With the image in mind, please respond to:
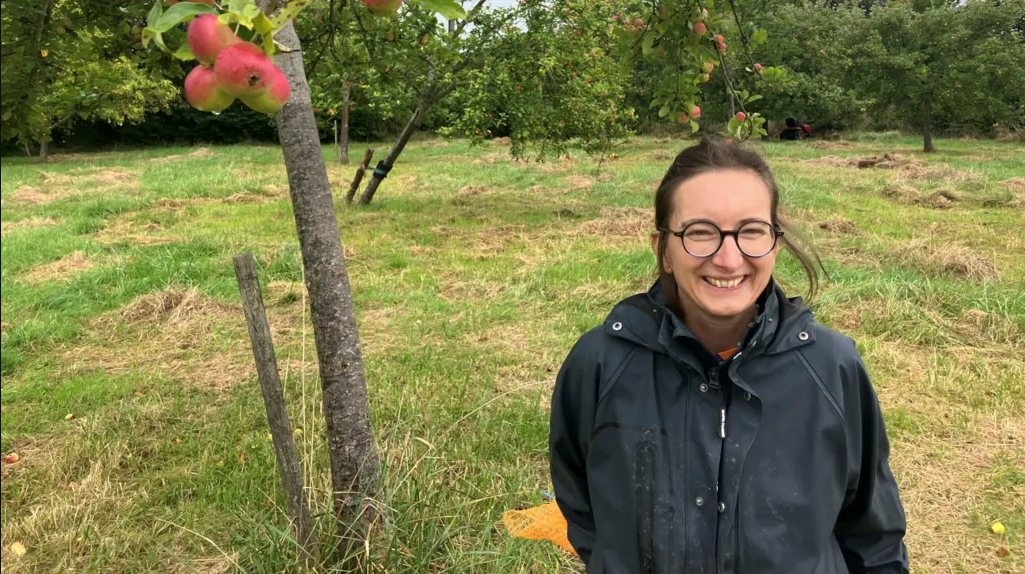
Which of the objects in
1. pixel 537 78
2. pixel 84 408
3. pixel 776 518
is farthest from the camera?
pixel 537 78

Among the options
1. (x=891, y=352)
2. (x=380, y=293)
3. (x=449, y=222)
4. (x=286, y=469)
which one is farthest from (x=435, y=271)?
(x=286, y=469)

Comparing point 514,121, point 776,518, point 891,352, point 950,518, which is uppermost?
point 514,121

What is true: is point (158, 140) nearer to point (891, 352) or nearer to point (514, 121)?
point (514, 121)

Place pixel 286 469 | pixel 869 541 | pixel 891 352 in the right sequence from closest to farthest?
pixel 869 541
pixel 286 469
pixel 891 352

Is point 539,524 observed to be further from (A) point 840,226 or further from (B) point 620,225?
(A) point 840,226

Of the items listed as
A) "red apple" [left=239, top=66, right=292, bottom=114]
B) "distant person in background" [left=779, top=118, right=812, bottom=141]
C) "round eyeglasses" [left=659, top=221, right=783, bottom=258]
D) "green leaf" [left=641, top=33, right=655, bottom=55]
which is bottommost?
"round eyeglasses" [left=659, top=221, right=783, bottom=258]

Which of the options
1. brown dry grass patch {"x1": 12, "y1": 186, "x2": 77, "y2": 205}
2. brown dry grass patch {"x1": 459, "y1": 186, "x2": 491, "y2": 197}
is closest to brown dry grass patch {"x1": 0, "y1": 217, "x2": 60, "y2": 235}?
brown dry grass patch {"x1": 12, "y1": 186, "x2": 77, "y2": 205}

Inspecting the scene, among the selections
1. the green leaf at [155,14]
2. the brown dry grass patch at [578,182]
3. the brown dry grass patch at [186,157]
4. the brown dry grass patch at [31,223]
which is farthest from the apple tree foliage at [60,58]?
the brown dry grass patch at [186,157]

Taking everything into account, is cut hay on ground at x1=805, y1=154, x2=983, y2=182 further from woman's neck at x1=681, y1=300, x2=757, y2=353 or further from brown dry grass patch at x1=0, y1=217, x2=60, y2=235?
brown dry grass patch at x1=0, y1=217, x2=60, y2=235

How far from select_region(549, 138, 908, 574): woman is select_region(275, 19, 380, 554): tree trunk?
0.82 meters

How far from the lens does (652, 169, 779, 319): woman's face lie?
135cm

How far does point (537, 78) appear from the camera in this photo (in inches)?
347

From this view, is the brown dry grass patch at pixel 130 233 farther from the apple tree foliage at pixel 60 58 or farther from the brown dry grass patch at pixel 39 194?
the apple tree foliage at pixel 60 58

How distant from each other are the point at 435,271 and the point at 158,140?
24.8m
